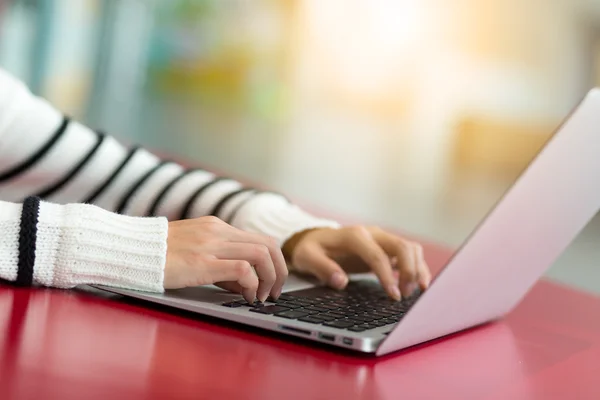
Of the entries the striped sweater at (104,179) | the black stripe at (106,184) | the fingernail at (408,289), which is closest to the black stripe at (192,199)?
the striped sweater at (104,179)

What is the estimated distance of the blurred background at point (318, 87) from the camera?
2.61 m

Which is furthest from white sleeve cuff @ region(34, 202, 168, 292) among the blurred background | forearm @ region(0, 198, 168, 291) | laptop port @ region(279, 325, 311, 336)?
the blurred background

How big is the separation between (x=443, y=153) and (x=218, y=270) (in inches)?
87.1

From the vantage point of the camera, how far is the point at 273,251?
2.08ft

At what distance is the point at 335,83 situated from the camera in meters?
2.93

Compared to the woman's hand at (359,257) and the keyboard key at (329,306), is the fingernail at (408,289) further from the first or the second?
the keyboard key at (329,306)

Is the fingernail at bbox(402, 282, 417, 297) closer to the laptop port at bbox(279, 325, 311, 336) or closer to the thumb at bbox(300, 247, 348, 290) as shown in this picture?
Result: the thumb at bbox(300, 247, 348, 290)

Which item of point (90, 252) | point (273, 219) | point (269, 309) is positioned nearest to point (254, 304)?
point (269, 309)

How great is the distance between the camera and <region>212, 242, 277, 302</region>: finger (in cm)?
61

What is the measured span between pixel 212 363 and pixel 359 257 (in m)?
0.40

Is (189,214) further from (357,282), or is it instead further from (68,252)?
(68,252)

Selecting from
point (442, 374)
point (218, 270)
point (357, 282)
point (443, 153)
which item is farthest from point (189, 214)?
point (443, 153)

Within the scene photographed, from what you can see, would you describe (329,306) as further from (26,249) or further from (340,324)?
(26,249)

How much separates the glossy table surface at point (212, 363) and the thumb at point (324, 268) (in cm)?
16
